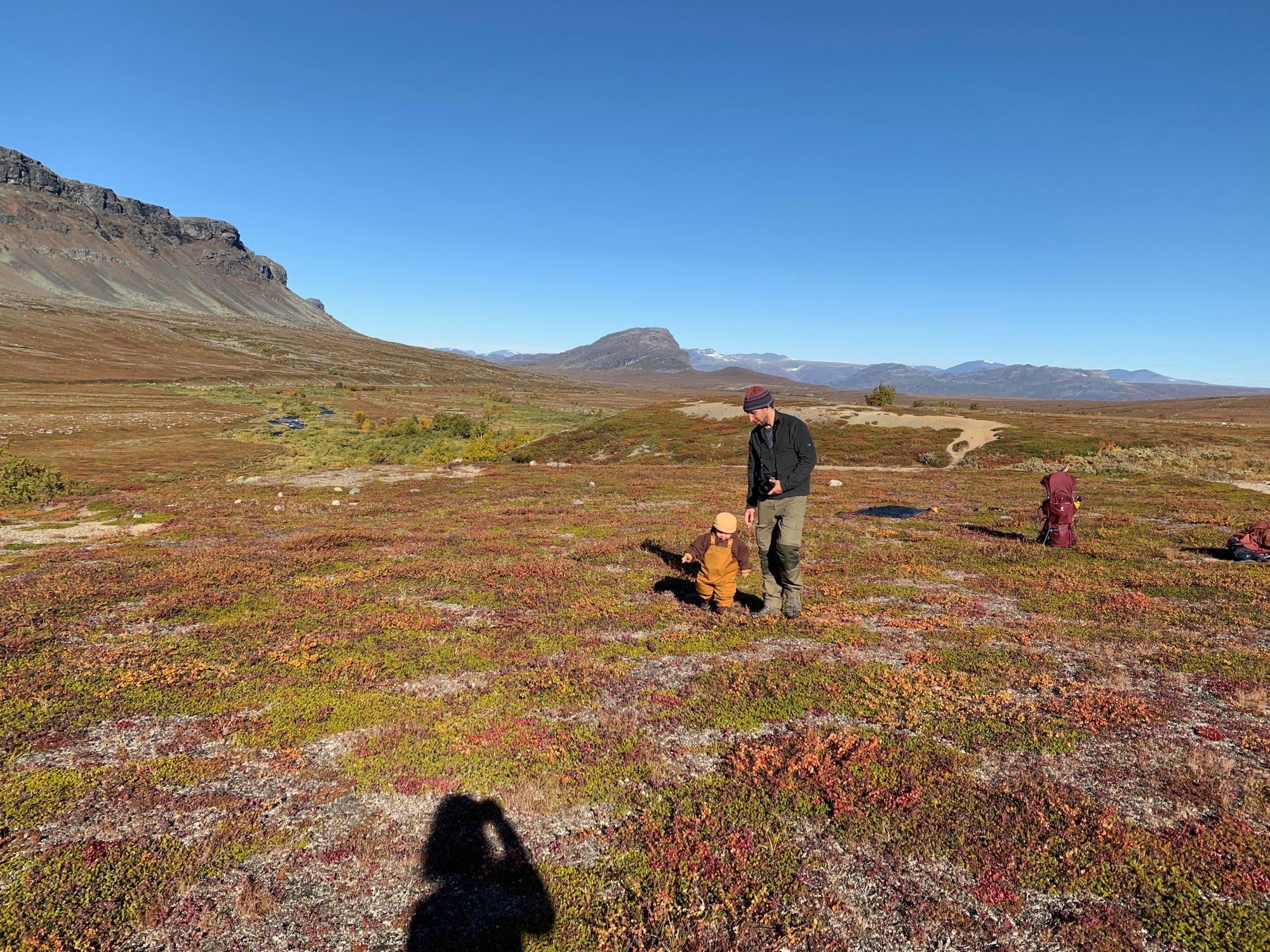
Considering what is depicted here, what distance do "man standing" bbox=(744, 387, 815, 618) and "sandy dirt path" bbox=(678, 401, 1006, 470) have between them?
36.5 meters

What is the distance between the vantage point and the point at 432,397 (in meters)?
140

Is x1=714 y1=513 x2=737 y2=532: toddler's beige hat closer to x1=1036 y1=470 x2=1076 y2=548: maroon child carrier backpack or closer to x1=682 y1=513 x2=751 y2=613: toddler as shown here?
x1=682 y1=513 x2=751 y2=613: toddler

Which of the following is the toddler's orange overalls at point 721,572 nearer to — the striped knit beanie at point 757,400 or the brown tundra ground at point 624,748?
the brown tundra ground at point 624,748

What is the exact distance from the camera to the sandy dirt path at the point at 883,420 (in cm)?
5033

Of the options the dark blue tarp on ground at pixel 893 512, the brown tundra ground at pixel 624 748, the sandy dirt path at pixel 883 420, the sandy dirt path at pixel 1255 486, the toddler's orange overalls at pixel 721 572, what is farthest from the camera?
the sandy dirt path at pixel 883 420

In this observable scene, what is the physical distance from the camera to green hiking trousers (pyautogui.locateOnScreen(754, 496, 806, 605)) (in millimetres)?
11188

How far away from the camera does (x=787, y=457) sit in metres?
11.1

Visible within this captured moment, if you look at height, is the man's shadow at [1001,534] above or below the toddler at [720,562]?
below

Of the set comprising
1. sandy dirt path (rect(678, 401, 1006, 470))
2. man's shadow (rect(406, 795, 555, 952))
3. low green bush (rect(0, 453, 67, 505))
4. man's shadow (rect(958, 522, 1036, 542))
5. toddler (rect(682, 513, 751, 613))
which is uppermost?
sandy dirt path (rect(678, 401, 1006, 470))

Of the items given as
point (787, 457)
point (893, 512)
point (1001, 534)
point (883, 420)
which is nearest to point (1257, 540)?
point (1001, 534)

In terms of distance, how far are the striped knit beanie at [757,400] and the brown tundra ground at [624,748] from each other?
4.30 m

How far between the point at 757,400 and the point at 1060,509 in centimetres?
1152

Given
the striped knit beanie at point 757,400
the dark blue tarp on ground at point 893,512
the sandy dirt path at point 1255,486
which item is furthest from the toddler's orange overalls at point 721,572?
the sandy dirt path at point 1255,486

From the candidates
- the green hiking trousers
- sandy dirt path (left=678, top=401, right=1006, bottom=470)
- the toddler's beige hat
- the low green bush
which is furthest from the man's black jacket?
sandy dirt path (left=678, top=401, right=1006, bottom=470)
